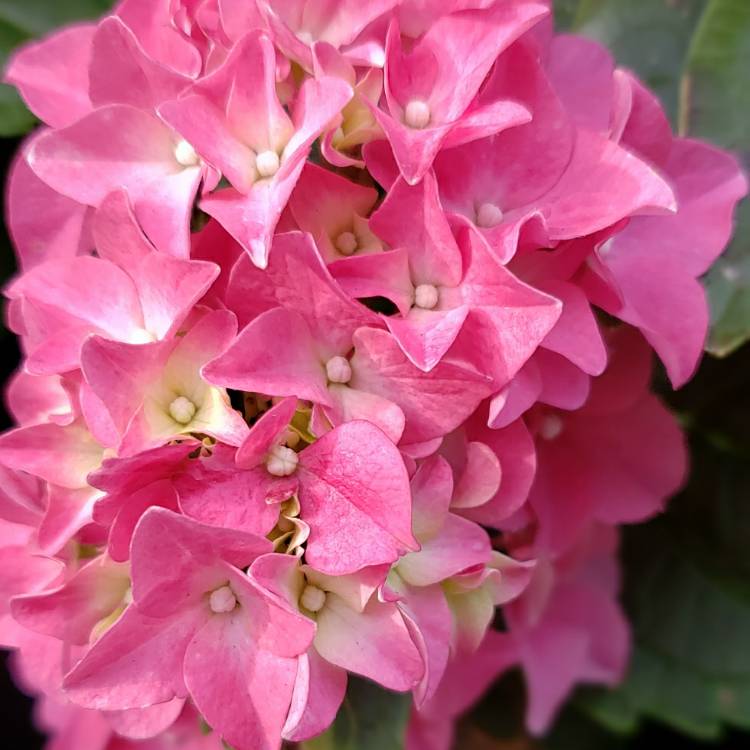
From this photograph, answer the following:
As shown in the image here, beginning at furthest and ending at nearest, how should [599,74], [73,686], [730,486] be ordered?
[730,486], [599,74], [73,686]

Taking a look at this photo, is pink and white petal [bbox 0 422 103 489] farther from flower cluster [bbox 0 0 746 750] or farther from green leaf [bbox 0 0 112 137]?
green leaf [bbox 0 0 112 137]

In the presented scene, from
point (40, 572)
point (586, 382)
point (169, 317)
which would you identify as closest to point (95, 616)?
point (40, 572)

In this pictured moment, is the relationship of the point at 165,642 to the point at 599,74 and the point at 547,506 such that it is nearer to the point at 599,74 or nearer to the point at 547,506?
the point at 547,506

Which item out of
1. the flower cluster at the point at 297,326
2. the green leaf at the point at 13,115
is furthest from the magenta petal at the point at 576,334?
the green leaf at the point at 13,115

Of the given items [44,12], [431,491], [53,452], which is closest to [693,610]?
[431,491]

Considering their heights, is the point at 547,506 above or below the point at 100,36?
below

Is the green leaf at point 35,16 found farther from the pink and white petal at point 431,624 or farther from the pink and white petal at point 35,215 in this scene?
the pink and white petal at point 431,624

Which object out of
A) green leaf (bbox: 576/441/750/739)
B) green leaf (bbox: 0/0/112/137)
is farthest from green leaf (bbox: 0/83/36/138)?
green leaf (bbox: 576/441/750/739)
